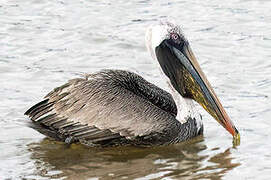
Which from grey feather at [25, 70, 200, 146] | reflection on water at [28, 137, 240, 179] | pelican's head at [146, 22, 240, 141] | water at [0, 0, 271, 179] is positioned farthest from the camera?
Result: pelican's head at [146, 22, 240, 141]

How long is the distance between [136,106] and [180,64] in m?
0.63

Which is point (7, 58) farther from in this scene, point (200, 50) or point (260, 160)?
point (260, 160)

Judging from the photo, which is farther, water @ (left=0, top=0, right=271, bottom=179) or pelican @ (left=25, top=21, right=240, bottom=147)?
pelican @ (left=25, top=21, right=240, bottom=147)

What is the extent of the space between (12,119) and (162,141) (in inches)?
66.0

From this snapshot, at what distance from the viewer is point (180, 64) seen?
7.88m

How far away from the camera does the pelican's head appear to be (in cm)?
776

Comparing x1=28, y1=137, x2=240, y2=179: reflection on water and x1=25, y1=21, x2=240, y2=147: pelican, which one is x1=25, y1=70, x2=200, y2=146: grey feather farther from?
x1=28, y1=137, x2=240, y2=179: reflection on water

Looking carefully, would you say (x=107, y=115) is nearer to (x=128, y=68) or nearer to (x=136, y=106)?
(x=136, y=106)

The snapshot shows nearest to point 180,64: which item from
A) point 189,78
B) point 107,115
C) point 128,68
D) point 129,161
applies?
point 189,78

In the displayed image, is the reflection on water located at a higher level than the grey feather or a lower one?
lower

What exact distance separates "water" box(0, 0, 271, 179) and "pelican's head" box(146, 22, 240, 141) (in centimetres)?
46

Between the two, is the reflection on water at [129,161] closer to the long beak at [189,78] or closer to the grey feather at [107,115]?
the grey feather at [107,115]

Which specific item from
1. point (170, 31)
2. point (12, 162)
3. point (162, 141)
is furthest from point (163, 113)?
point (12, 162)

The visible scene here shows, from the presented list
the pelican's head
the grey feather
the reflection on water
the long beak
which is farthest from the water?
the pelican's head
